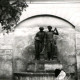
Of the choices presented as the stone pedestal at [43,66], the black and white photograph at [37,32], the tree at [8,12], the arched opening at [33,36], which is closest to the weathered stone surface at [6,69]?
the black and white photograph at [37,32]

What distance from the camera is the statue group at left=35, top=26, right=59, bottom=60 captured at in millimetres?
16391

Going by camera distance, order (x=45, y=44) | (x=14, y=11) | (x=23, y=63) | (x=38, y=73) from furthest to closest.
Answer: (x=23, y=63) → (x=45, y=44) → (x=38, y=73) → (x=14, y=11)

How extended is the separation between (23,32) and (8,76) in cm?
241

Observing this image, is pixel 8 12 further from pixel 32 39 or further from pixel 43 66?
pixel 32 39

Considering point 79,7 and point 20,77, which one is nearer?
point 20,77

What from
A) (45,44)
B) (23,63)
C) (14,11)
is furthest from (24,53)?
(14,11)

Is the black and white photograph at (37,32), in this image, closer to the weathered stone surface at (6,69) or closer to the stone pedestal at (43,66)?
the weathered stone surface at (6,69)

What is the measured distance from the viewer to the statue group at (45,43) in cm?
1639

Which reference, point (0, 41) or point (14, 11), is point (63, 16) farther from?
point (14, 11)

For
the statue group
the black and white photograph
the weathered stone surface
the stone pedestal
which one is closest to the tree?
the stone pedestal

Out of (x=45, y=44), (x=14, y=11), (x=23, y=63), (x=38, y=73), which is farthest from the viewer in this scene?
(x=23, y=63)

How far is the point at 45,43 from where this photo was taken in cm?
1645

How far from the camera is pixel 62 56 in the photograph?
57.7 ft

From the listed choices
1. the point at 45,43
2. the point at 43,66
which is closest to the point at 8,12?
the point at 43,66
